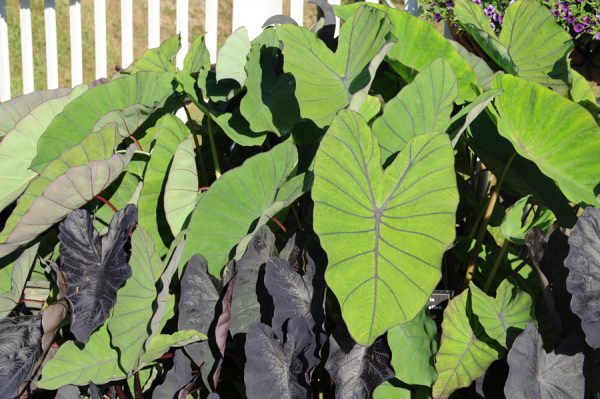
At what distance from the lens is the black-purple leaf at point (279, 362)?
0.82 m

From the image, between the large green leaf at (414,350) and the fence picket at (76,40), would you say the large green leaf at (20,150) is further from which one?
the fence picket at (76,40)

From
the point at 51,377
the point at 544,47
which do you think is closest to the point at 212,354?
the point at 51,377

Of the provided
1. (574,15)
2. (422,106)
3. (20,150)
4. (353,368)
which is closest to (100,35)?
(574,15)

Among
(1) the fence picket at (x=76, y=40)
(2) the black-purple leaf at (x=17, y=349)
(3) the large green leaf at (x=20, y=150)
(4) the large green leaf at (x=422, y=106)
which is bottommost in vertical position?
(1) the fence picket at (x=76, y=40)

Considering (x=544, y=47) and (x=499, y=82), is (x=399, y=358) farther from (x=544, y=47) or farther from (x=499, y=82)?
(x=544, y=47)

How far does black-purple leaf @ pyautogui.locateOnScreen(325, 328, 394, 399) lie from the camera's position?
0.83m

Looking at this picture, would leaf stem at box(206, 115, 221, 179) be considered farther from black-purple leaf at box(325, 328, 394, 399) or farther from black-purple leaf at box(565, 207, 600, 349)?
black-purple leaf at box(565, 207, 600, 349)

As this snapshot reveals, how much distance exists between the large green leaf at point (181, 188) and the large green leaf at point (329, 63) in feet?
0.55

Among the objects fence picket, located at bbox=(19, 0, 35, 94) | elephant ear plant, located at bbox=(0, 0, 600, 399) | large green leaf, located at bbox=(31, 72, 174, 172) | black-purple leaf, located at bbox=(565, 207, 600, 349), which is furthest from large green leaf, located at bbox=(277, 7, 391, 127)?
fence picket, located at bbox=(19, 0, 35, 94)

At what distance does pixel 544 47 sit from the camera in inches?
44.2

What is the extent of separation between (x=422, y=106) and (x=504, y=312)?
0.91ft

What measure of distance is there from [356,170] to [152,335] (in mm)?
303

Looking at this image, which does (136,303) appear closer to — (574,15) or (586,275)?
(586,275)

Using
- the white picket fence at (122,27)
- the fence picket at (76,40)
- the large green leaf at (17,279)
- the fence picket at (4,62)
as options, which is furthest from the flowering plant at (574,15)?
the fence picket at (4,62)
